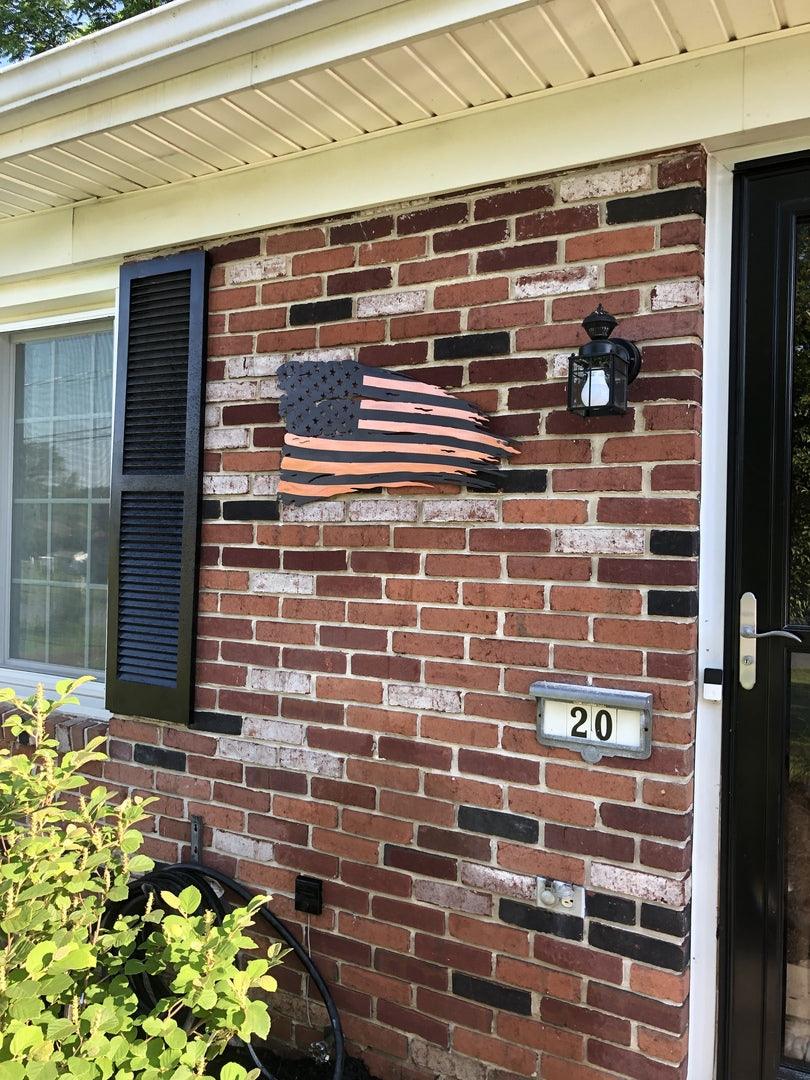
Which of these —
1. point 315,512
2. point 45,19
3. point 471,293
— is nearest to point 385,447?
point 315,512

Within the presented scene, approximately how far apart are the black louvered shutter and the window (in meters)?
0.37

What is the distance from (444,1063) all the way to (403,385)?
6.19 feet

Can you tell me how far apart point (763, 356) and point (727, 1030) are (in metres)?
1.68

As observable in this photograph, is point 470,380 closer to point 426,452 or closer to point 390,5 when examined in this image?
point 426,452

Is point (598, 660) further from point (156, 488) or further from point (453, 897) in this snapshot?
point (156, 488)

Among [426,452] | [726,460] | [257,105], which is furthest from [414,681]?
[257,105]

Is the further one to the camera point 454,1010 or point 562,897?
point 454,1010

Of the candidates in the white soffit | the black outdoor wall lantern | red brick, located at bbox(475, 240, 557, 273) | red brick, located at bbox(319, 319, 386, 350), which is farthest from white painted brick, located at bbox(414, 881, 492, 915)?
the white soffit

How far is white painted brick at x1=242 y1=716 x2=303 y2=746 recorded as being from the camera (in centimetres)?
257

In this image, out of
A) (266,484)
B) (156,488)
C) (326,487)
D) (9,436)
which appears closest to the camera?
(326,487)

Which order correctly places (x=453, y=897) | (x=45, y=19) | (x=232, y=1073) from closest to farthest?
(x=232, y=1073) < (x=453, y=897) < (x=45, y=19)

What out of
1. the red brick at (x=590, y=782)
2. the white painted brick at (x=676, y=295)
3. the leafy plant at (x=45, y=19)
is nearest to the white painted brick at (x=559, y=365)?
the white painted brick at (x=676, y=295)

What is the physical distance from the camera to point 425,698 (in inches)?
92.0

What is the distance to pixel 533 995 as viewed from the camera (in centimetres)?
214
